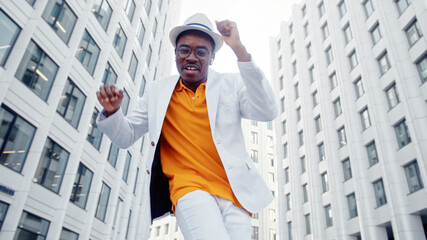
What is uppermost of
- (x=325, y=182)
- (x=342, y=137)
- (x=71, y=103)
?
(x=342, y=137)

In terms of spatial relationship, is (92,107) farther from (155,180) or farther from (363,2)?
(363,2)

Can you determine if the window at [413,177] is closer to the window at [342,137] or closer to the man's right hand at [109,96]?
the window at [342,137]

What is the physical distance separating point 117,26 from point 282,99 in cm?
2881

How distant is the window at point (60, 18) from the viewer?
54.4 feet

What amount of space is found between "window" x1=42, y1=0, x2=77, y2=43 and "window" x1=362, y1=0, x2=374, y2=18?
80.9ft

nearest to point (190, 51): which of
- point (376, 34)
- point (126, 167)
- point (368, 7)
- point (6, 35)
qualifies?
point (6, 35)

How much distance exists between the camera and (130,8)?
26625 millimetres

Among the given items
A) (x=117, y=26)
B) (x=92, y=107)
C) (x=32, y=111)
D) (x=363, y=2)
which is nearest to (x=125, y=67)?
(x=117, y=26)

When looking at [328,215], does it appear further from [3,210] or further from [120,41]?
[3,210]

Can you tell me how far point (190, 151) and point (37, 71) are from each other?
15589 mm

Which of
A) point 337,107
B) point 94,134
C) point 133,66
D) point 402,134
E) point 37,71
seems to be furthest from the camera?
point 337,107

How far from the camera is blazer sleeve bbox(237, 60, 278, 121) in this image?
2.45 m

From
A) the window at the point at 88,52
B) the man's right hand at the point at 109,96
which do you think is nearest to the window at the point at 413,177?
the window at the point at 88,52

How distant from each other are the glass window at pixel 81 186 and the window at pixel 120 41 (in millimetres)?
8634
